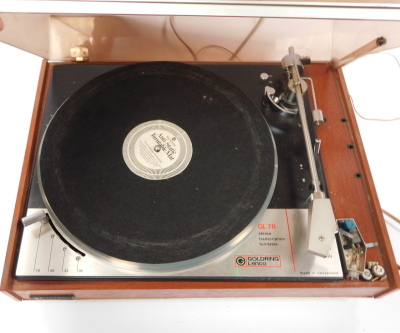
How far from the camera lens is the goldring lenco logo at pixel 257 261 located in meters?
0.85

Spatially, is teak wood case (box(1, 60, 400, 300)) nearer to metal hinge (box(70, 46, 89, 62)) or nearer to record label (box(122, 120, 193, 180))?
metal hinge (box(70, 46, 89, 62))

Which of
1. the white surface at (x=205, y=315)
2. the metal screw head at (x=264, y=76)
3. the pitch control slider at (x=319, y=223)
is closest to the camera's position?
the pitch control slider at (x=319, y=223)

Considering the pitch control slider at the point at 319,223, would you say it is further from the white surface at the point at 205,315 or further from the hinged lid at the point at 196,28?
the hinged lid at the point at 196,28

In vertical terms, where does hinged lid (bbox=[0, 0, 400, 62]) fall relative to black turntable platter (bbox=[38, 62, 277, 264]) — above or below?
above

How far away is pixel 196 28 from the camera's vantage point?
117 cm

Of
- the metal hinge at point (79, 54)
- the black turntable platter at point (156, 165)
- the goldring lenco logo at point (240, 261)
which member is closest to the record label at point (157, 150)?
the black turntable platter at point (156, 165)

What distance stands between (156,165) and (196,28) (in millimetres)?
463

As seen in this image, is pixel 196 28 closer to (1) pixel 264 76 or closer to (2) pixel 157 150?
(1) pixel 264 76

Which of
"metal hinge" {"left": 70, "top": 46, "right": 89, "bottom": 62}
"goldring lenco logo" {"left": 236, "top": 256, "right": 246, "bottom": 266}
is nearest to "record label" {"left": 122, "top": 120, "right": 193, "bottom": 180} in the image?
"goldring lenco logo" {"left": 236, "top": 256, "right": 246, "bottom": 266}

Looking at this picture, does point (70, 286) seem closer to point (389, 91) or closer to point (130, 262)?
point (130, 262)

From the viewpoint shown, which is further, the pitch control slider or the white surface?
the white surface

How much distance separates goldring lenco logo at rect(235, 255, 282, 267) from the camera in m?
0.85

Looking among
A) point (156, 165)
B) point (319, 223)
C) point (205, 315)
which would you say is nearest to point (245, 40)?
point (156, 165)

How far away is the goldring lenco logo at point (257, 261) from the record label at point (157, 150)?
230 mm
